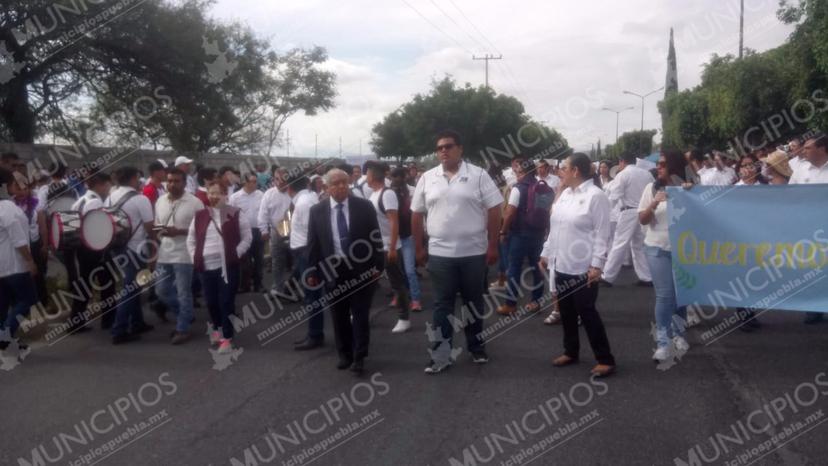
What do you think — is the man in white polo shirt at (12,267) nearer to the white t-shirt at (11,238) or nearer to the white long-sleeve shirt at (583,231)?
the white t-shirt at (11,238)

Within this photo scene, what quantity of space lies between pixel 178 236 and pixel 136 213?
0.61 meters

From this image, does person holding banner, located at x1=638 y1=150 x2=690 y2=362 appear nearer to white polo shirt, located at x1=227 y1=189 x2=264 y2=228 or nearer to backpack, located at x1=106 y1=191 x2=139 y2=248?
backpack, located at x1=106 y1=191 x2=139 y2=248

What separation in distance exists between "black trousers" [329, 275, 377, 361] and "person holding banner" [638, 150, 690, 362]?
2.37 m

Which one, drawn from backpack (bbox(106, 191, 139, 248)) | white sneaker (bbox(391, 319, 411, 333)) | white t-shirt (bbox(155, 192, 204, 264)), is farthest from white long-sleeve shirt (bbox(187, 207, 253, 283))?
white sneaker (bbox(391, 319, 411, 333))

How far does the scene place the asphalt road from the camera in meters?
4.34

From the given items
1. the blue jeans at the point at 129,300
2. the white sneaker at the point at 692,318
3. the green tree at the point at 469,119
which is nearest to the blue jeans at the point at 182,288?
the blue jeans at the point at 129,300

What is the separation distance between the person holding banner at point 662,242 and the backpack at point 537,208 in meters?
2.08

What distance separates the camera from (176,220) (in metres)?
7.13

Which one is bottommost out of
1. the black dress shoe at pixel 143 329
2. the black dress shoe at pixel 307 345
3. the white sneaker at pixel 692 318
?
the white sneaker at pixel 692 318

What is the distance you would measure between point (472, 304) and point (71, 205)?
4.95 meters

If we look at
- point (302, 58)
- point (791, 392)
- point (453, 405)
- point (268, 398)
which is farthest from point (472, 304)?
point (302, 58)

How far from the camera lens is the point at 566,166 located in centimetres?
565

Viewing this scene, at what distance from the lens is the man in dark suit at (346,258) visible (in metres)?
6.04

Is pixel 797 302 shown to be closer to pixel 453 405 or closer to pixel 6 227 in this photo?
pixel 453 405
